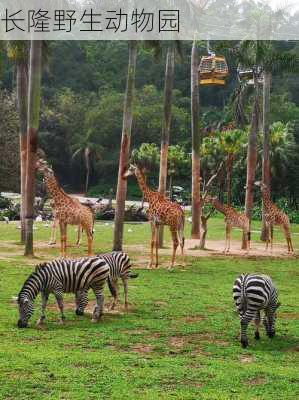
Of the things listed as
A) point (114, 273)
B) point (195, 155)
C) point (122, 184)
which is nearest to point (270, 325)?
point (114, 273)

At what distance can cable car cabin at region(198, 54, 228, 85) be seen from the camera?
26656 millimetres

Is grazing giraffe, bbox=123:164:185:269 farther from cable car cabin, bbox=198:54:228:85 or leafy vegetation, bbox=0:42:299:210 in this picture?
leafy vegetation, bbox=0:42:299:210

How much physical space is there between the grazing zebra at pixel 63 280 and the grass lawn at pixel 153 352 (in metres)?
0.33

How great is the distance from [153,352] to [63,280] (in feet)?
7.25

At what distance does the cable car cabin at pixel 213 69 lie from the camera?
2666cm

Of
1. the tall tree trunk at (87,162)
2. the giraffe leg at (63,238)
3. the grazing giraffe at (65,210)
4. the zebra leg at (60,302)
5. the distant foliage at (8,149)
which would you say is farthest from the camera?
the tall tree trunk at (87,162)

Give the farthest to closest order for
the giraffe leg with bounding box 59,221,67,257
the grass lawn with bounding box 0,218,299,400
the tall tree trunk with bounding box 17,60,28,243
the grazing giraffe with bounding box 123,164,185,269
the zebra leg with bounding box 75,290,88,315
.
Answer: the tall tree trunk with bounding box 17,60,28,243 → the grazing giraffe with bounding box 123,164,185,269 → the giraffe leg with bounding box 59,221,67,257 → the zebra leg with bounding box 75,290,88,315 → the grass lawn with bounding box 0,218,299,400

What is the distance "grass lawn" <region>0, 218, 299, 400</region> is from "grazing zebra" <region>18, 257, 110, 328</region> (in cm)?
33

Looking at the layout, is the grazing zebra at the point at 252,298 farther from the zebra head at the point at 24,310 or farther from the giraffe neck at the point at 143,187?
the giraffe neck at the point at 143,187

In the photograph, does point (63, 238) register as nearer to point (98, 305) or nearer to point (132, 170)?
point (132, 170)

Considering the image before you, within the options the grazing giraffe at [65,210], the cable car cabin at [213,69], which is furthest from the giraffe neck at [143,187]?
the cable car cabin at [213,69]

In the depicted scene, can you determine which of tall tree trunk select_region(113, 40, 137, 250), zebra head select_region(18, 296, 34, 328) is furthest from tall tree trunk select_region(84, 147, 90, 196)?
zebra head select_region(18, 296, 34, 328)

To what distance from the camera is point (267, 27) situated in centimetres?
2516

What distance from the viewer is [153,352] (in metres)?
9.00
